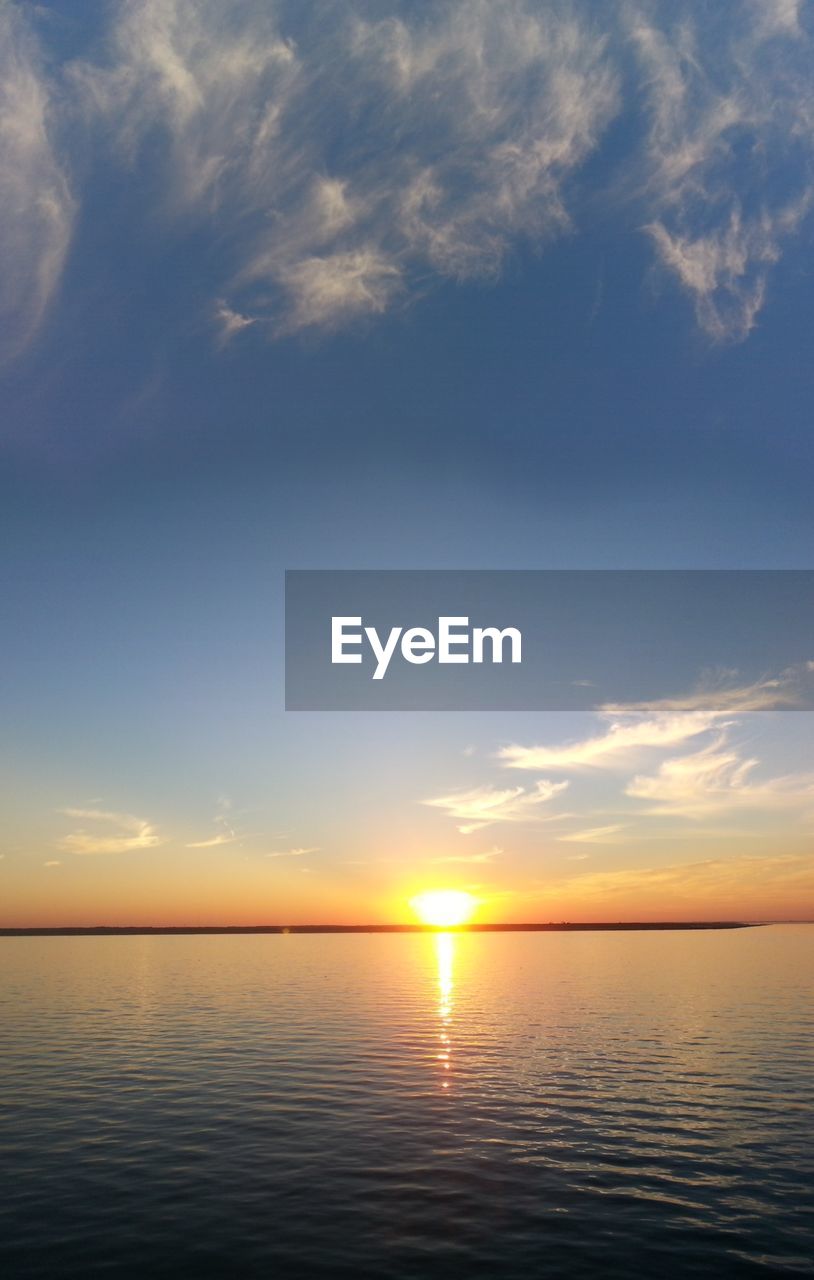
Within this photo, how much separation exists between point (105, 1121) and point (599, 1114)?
73.2 ft

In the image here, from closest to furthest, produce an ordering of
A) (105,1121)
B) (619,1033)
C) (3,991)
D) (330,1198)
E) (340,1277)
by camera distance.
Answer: (340,1277) → (330,1198) → (105,1121) → (619,1033) → (3,991)

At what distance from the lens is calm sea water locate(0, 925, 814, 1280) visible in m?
21.2

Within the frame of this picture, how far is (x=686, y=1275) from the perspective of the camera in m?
19.8

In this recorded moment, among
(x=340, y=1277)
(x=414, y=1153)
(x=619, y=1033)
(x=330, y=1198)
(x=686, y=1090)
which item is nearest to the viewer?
(x=340, y=1277)

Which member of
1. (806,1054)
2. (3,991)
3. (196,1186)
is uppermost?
(196,1186)

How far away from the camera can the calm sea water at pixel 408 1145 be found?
69.5 feet

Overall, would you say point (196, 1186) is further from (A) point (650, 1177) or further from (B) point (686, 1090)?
(B) point (686, 1090)

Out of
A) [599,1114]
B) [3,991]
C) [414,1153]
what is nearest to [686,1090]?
[599,1114]

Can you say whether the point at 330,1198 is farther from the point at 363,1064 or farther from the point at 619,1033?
the point at 619,1033

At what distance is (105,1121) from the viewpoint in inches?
1366

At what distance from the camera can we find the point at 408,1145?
30891mm

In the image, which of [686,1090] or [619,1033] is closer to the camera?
[686,1090]

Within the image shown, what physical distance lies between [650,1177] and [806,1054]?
29.7 metres

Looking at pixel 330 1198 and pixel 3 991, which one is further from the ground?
pixel 330 1198
